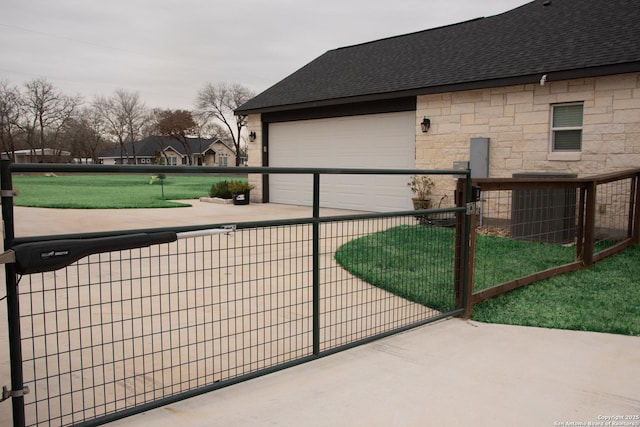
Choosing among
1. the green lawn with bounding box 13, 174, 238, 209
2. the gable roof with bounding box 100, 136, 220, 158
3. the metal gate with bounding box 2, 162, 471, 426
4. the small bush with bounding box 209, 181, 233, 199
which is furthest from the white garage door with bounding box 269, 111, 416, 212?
the gable roof with bounding box 100, 136, 220, 158

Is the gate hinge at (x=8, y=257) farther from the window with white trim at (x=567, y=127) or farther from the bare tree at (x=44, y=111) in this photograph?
the bare tree at (x=44, y=111)

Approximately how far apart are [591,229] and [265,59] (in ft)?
145

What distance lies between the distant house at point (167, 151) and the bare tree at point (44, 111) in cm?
1076

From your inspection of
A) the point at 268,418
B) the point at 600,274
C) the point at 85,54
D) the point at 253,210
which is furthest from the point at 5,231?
the point at 85,54

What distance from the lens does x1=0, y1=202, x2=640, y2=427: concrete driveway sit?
9.54 feet

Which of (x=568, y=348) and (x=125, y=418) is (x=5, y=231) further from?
(x=568, y=348)

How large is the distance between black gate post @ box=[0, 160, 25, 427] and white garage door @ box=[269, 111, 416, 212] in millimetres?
12021

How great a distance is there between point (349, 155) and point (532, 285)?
32.8 ft

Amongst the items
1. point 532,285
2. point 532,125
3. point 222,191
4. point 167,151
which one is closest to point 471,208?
point 532,285

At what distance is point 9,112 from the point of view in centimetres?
5403

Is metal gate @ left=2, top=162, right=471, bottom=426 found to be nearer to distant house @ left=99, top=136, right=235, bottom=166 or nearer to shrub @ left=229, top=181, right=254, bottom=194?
shrub @ left=229, top=181, right=254, bottom=194

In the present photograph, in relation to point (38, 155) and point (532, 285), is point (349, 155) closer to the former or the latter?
point (532, 285)

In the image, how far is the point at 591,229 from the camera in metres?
6.86

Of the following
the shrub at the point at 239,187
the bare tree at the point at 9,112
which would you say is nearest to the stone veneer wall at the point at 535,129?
the shrub at the point at 239,187
